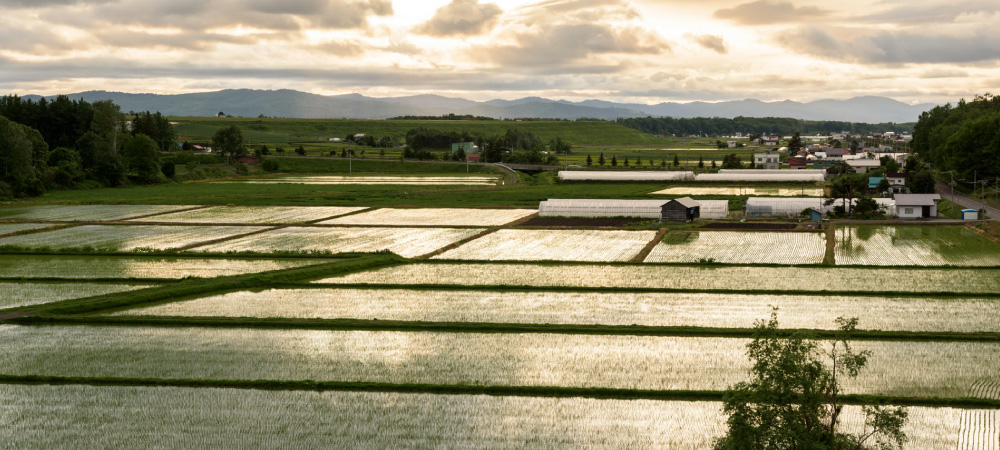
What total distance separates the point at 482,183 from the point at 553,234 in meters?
37.4

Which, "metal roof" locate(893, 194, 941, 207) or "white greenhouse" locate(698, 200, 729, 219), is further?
"white greenhouse" locate(698, 200, 729, 219)

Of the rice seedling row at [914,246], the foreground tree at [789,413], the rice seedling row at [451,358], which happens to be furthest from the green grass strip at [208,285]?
the foreground tree at [789,413]

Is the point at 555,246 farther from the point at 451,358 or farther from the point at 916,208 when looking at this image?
the point at 916,208

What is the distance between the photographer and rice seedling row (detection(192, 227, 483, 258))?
41250 millimetres

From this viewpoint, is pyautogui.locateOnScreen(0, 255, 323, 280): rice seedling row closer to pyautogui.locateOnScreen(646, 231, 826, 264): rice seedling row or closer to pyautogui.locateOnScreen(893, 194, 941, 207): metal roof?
pyautogui.locateOnScreen(646, 231, 826, 264): rice seedling row

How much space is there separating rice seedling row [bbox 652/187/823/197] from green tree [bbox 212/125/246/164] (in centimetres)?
5194

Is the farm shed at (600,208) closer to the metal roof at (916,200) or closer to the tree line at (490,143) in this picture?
the metal roof at (916,200)

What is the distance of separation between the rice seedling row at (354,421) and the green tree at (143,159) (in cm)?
6805

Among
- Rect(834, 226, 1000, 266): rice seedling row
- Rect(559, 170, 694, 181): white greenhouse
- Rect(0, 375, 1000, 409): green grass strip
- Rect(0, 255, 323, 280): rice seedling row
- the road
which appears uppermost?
Rect(559, 170, 694, 181): white greenhouse

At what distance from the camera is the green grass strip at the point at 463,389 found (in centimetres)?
1838

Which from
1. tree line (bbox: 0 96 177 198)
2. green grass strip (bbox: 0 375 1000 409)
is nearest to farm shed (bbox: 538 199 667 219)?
green grass strip (bbox: 0 375 1000 409)

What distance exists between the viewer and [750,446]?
14.8m

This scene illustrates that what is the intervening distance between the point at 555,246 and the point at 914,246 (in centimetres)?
1690

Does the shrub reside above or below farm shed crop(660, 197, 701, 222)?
above
